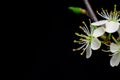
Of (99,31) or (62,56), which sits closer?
(99,31)

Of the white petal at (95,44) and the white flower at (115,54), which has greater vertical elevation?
the white petal at (95,44)

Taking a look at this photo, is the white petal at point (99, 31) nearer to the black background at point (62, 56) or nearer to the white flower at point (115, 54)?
the white flower at point (115, 54)

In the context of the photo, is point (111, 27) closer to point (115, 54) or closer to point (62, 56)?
point (115, 54)

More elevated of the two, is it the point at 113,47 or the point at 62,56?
the point at 113,47

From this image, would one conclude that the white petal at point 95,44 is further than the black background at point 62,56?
No

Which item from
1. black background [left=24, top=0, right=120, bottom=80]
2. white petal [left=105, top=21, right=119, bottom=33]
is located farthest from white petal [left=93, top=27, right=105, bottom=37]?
black background [left=24, top=0, right=120, bottom=80]

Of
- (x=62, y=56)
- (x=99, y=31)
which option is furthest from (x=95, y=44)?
(x=62, y=56)

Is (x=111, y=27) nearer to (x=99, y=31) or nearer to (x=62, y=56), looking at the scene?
(x=99, y=31)

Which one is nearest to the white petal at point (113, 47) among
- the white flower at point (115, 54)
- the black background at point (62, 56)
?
the white flower at point (115, 54)

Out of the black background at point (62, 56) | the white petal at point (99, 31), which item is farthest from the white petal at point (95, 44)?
the black background at point (62, 56)

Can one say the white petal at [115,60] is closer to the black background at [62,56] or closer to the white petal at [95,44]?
the white petal at [95,44]
